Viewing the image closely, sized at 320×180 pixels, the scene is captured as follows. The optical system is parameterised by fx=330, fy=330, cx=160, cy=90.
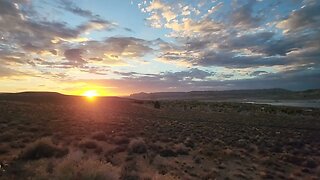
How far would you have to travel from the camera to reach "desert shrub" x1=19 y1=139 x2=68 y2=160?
53.5 feet

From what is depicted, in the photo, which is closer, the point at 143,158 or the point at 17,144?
the point at 143,158

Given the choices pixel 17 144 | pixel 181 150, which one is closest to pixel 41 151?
pixel 17 144

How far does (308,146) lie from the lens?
2769 centimetres

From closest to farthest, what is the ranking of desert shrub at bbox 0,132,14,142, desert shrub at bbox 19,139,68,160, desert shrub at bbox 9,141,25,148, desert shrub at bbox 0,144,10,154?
desert shrub at bbox 19,139,68,160 → desert shrub at bbox 0,144,10,154 → desert shrub at bbox 9,141,25,148 → desert shrub at bbox 0,132,14,142

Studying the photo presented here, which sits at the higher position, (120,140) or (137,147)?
(120,140)

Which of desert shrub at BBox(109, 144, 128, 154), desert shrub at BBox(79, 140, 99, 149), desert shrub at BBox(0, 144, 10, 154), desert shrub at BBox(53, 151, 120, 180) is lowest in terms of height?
desert shrub at BBox(109, 144, 128, 154)

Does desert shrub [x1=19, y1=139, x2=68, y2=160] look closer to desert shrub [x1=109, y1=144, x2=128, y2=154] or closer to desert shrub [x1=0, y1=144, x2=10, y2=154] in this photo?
desert shrub [x1=0, y1=144, x2=10, y2=154]

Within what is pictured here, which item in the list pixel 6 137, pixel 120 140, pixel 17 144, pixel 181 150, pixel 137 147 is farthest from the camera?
pixel 120 140

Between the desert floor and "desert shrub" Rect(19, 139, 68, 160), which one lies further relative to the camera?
"desert shrub" Rect(19, 139, 68, 160)

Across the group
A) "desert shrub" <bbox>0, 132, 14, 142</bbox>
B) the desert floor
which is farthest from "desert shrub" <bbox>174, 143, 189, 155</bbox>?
"desert shrub" <bbox>0, 132, 14, 142</bbox>

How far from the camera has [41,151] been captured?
16766mm

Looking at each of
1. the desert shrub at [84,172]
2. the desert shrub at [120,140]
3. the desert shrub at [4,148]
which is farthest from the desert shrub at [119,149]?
the desert shrub at [84,172]

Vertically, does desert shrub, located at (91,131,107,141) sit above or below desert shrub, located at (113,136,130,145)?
above

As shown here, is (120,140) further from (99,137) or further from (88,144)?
(88,144)
